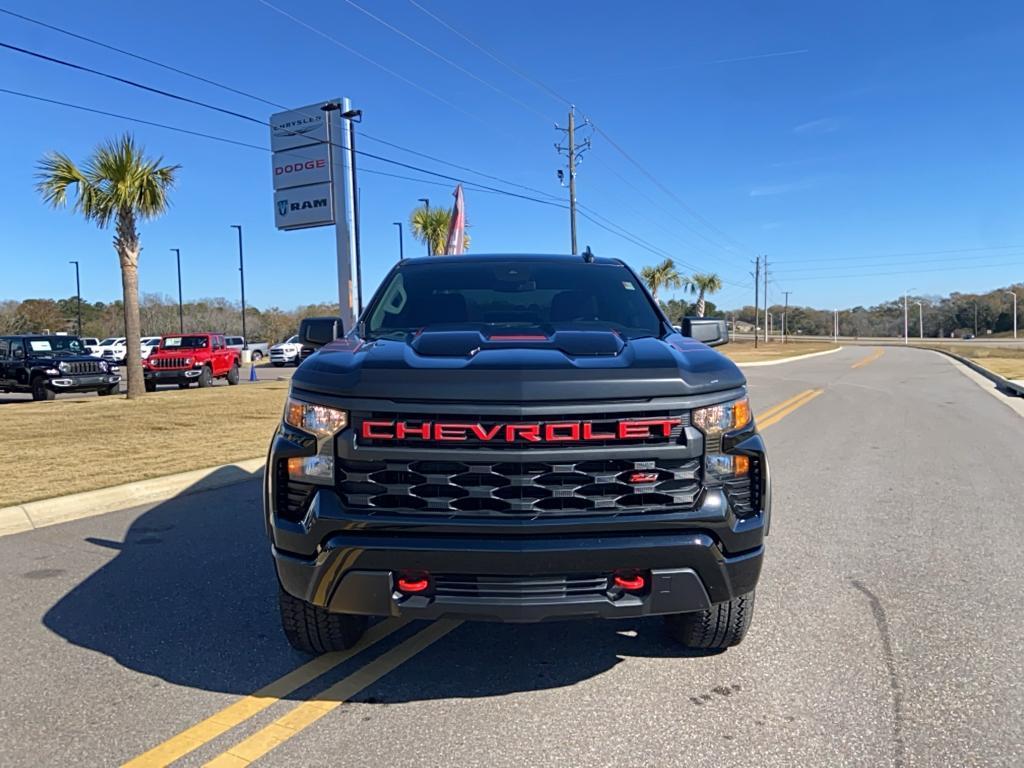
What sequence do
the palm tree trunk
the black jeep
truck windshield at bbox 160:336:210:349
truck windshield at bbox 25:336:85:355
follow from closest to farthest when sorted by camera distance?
the palm tree trunk
the black jeep
truck windshield at bbox 25:336:85:355
truck windshield at bbox 160:336:210:349

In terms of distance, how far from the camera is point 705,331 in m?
4.56

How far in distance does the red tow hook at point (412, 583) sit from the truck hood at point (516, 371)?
2.14 feet

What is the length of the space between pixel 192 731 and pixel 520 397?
1763 mm

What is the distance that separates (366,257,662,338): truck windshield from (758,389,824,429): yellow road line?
8.10 metres

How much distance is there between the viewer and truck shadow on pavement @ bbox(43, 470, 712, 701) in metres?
3.39

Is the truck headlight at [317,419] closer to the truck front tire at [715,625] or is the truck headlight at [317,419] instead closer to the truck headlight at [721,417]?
the truck headlight at [721,417]

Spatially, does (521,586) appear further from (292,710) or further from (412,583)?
(292,710)

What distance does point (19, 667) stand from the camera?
11.7ft

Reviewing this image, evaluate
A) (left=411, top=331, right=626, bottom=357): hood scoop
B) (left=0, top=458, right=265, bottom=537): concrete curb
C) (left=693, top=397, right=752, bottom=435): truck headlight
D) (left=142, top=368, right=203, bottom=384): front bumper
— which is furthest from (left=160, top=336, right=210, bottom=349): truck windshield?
(left=693, top=397, right=752, bottom=435): truck headlight

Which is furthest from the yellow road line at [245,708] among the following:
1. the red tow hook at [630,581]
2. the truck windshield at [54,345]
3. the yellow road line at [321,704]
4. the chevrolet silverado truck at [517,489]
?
the truck windshield at [54,345]

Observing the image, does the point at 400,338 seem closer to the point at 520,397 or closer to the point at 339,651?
the point at 520,397

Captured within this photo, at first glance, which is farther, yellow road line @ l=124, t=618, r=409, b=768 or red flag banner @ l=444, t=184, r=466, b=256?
red flag banner @ l=444, t=184, r=466, b=256

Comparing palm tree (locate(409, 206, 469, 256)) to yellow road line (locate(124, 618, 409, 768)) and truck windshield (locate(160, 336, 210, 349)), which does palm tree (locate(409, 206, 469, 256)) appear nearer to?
truck windshield (locate(160, 336, 210, 349))

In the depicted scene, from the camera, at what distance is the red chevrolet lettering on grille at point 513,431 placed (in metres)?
2.87
